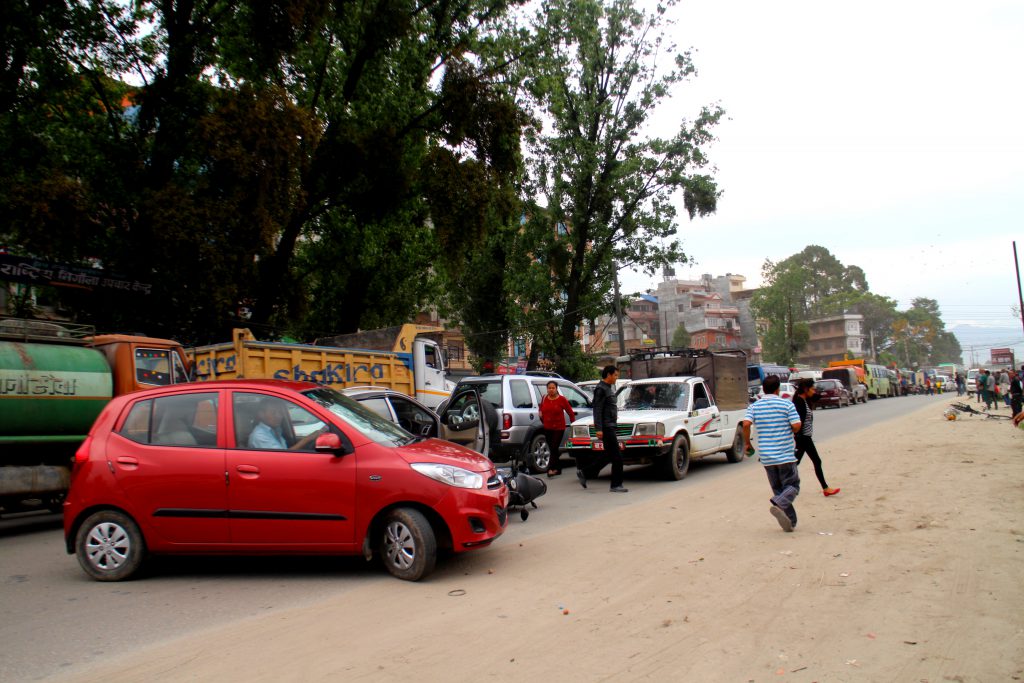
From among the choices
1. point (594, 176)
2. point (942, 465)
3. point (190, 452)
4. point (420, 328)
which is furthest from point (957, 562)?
point (594, 176)

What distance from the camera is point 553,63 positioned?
2116 centimetres

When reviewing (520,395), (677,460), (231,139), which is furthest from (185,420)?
(231,139)

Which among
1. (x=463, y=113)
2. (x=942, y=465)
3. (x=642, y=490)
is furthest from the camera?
(x=463, y=113)

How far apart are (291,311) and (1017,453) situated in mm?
18048

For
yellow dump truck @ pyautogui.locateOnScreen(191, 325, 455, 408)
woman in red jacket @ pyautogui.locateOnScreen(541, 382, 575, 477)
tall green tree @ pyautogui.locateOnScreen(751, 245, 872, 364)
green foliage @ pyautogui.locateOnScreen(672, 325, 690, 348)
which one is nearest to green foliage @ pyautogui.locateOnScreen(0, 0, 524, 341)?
yellow dump truck @ pyautogui.locateOnScreen(191, 325, 455, 408)

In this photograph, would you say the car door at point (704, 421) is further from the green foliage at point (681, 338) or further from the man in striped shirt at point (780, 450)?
the green foliage at point (681, 338)

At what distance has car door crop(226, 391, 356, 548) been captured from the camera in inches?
235

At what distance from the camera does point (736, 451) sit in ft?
48.1

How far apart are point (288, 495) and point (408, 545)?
1.08 meters

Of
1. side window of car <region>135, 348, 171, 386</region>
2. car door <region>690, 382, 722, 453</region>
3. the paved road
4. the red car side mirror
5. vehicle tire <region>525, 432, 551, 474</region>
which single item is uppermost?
side window of car <region>135, 348, 171, 386</region>

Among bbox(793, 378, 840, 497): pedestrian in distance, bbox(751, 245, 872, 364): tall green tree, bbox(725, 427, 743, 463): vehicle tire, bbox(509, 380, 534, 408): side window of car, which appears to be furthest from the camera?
bbox(751, 245, 872, 364): tall green tree

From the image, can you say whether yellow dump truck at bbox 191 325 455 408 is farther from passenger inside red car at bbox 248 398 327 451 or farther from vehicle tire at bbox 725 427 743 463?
passenger inside red car at bbox 248 398 327 451

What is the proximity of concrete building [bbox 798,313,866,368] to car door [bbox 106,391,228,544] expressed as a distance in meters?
101

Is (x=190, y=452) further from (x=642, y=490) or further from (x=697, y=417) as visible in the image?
(x=697, y=417)
